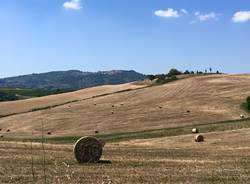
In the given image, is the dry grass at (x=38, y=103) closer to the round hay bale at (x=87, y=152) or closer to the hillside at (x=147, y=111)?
the hillside at (x=147, y=111)

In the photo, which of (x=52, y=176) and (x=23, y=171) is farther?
(x=23, y=171)

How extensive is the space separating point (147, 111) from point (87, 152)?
141 feet

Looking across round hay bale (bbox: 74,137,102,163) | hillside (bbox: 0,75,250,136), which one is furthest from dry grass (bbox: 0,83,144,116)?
round hay bale (bbox: 74,137,102,163)

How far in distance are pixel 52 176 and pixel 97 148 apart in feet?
26.7

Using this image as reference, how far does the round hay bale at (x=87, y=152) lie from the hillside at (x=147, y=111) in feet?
97.5

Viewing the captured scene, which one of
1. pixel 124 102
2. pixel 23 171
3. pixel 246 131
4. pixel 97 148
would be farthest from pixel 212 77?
pixel 23 171

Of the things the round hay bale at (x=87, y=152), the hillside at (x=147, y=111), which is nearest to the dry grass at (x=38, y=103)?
the hillside at (x=147, y=111)

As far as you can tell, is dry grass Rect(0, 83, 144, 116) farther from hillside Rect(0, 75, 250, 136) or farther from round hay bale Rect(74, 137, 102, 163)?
round hay bale Rect(74, 137, 102, 163)

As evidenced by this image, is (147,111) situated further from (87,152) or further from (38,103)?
(87,152)

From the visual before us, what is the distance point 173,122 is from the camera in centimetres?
5969

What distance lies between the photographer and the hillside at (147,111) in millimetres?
60125

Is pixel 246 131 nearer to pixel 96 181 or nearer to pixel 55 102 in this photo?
pixel 96 181

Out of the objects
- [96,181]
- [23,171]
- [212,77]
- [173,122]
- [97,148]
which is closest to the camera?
[96,181]

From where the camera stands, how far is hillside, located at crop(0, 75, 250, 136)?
60125 mm
